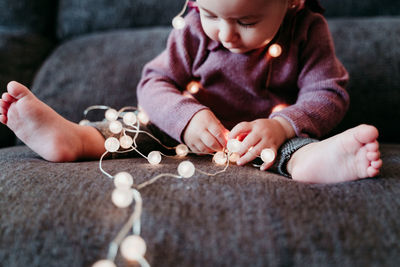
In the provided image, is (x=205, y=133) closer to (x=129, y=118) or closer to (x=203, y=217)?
(x=129, y=118)

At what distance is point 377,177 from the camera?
60 centimetres

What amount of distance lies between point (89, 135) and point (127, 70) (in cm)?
42

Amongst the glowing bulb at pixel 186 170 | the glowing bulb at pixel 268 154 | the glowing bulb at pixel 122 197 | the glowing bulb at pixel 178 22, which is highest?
the glowing bulb at pixel 178 22

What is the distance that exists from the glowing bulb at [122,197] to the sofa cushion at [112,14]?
95 centimetres

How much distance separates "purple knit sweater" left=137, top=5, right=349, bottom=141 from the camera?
0.80 meters

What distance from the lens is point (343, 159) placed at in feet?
1.98

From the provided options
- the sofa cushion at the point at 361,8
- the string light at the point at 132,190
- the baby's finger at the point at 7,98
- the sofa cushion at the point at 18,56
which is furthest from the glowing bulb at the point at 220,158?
the sofa cushion at the point at 361,8

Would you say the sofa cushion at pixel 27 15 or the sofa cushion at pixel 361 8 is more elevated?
the sofa cushion at pixel 361 8

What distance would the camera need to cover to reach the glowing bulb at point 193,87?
0.91m

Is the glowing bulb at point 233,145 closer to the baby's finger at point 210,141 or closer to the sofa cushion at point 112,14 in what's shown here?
the baby's finger at point 210,141

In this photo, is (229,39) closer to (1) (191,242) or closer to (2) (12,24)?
(1) (191,242)

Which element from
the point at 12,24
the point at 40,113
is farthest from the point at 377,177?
the point at 12,24

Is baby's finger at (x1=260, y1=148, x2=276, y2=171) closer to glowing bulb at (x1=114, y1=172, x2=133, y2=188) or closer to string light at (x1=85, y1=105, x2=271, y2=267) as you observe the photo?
string light at (x1=85, y1=105, x2=271, y2=267)

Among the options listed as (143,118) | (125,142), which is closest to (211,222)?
(125,142)
